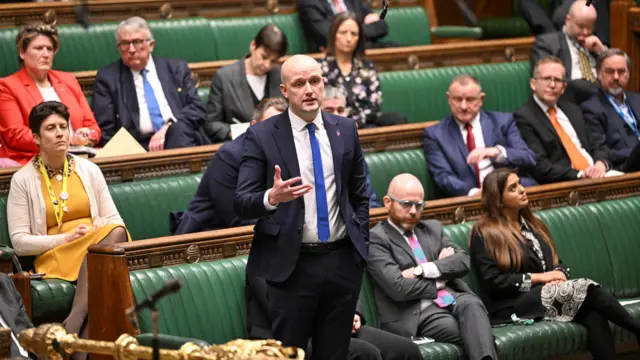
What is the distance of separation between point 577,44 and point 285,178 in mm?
2738

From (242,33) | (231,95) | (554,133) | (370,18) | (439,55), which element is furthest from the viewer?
(370,18)

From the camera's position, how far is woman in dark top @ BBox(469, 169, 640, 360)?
3467 millimetres

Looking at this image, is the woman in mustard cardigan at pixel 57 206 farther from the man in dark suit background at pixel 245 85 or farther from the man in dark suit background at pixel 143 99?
the man in dark suit background at pixel 245 85

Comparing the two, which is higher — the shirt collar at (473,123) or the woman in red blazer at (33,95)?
the woman in red blazer at (33,95)

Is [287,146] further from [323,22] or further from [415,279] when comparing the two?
[323,22]

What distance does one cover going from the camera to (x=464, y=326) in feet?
10.7

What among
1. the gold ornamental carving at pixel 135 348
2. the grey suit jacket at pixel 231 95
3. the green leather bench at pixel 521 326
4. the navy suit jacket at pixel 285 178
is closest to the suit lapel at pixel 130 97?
the grey suit jacket at pixel 231 95

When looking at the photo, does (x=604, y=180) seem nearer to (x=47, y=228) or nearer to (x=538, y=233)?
(x=538, y=233)

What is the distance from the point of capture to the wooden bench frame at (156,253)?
9.52ft

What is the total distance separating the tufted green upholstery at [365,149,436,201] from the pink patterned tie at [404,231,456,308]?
62cm

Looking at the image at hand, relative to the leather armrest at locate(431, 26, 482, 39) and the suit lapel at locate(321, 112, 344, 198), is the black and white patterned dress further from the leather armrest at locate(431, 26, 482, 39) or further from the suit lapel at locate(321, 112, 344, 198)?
the leather armrest at locate(431, 26, 482, 39)

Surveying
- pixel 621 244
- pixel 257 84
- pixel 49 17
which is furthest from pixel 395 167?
pixel 49 17

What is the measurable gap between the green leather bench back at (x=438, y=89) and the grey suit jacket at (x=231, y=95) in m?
0.73

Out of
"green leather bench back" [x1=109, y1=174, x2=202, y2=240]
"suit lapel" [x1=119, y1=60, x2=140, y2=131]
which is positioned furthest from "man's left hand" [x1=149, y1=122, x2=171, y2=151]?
"green leather bench back" [x1=109, y1=174, x2=202, y2=240]
